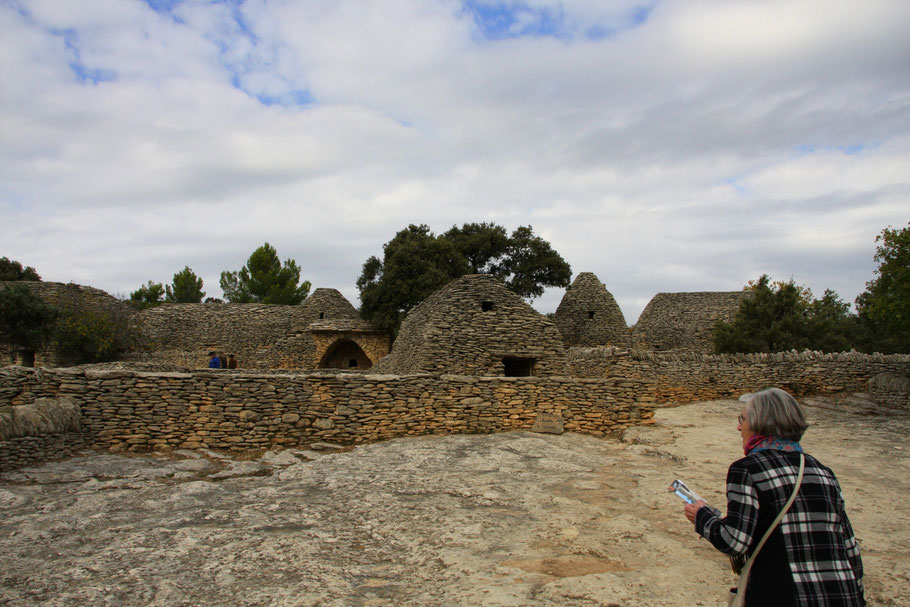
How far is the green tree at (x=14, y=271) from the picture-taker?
127 feet

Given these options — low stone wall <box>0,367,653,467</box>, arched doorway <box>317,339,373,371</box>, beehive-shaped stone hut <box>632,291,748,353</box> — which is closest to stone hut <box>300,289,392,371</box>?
arched doorway <box>317,339,373,371</box>

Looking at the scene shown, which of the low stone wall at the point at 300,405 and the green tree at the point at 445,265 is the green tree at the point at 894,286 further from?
the green tree at the point at 445,265

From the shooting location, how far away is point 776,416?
103 inches

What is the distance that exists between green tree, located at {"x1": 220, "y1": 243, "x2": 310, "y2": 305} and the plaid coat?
44.7 meters

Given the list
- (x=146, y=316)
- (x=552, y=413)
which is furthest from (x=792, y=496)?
(x=146, y=316)

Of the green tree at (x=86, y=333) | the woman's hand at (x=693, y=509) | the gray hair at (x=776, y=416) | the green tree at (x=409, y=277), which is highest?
the green tree at (x=409, y=277)

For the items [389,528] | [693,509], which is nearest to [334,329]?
[389,528]

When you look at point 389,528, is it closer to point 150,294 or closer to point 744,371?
point 744,371

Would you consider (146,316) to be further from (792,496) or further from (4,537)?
(792,496)

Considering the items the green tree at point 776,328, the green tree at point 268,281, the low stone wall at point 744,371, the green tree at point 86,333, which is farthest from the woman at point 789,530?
the green tree at point 268,281

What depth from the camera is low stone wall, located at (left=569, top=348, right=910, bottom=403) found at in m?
15.0

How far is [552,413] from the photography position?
35.0 ft

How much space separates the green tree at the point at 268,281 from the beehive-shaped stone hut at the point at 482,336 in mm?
33155

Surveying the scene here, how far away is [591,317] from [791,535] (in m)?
27.4
